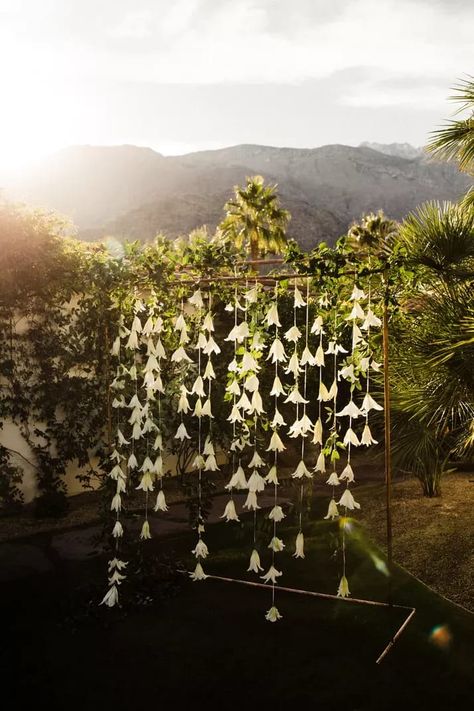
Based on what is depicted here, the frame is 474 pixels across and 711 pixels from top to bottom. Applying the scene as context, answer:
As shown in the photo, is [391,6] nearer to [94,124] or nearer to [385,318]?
[385,318]

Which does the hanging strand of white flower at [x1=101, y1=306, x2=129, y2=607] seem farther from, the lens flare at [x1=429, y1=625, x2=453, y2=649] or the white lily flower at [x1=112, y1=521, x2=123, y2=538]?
the lens flare at [x1=429, y1=625, x2=453, y2=649]

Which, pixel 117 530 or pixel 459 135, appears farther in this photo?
pixel 459 135

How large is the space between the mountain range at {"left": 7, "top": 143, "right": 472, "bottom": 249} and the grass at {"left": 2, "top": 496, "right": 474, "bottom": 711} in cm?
5477

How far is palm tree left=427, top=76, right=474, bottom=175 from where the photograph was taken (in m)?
6.42

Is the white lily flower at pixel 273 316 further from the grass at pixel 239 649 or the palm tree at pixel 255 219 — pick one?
the palm tree at pixel 255 219

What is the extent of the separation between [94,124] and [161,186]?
75.4m

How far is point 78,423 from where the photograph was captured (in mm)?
7504

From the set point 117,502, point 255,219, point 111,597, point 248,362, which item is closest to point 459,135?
point 248,362

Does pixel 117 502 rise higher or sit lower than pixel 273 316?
lower

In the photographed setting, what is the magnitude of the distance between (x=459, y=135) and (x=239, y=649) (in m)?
5.45

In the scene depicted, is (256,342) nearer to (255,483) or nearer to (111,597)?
(255,483)

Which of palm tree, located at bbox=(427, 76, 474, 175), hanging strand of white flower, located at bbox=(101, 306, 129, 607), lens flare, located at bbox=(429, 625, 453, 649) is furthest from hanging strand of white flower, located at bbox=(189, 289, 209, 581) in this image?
palm tree, located at bbox=(427, 76, 474, 175)

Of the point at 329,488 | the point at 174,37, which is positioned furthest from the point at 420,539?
the point at 174,37

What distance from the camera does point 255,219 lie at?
20.1 meters
